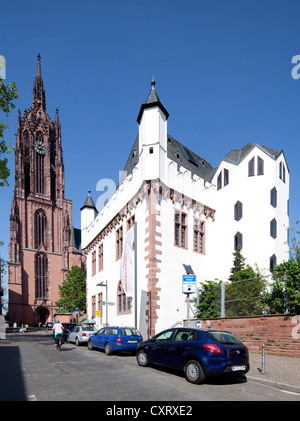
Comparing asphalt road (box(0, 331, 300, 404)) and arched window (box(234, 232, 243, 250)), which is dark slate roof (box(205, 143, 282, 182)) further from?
asphalt road (box(0, 331, 300, 404))

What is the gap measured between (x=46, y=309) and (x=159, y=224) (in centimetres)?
7087

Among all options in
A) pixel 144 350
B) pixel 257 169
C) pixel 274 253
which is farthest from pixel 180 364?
pixel 257 169

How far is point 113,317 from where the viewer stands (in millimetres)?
25281

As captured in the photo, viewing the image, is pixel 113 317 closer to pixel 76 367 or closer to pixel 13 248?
pixel 76 367

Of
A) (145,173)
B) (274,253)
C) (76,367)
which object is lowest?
(76,367)

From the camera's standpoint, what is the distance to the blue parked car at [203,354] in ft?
29.5

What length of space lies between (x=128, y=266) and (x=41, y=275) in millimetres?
69244

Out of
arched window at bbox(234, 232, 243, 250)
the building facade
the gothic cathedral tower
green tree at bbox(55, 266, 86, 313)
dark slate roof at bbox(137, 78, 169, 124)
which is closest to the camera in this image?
the building facade

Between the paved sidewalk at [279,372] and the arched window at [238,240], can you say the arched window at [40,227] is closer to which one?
the arched window at [238,240]

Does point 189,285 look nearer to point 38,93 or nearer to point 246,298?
point 246,298

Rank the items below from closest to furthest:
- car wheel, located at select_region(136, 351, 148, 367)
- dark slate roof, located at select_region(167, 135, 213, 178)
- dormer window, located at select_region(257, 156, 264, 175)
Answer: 1. car wheel, located at select_region(136, 351, 148, 367)
2. dormer window, located at select_region(257, 156, 264, 175)
3. dark slate roof, located at select_region(167, 135, 213, 178)

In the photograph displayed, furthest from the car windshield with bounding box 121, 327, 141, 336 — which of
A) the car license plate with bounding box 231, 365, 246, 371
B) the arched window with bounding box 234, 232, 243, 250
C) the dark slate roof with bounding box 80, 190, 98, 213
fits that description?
the dark slate roof with bounding box 80, 190, 98, 213

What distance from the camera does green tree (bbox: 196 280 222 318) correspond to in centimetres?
1793

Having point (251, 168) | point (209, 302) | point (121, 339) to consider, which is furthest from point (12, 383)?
point (251, 168)
